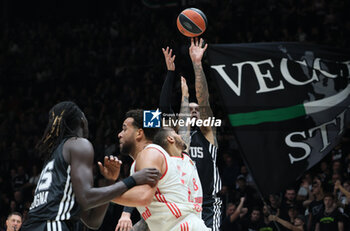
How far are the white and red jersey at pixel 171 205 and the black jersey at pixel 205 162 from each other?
166 centimetres

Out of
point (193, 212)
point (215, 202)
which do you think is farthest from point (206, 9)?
point (193, 212)

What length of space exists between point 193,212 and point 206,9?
1050 centimetres

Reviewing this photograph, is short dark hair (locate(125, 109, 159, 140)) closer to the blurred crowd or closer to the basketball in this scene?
the basketball

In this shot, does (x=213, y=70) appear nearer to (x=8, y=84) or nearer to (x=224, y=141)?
(x=224, y=141)

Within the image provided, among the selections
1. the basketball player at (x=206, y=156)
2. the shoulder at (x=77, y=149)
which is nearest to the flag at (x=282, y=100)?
the basketball player at (x=206, y=156)

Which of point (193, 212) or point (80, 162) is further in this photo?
point (193, 212)

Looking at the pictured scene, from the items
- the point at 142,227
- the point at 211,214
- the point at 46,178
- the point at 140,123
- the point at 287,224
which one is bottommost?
the point at 287,224

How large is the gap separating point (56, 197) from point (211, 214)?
2.62 m

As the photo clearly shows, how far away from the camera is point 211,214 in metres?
6.00

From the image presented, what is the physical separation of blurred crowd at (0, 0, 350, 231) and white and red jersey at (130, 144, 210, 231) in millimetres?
4801

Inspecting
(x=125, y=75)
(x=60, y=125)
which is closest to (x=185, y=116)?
(x=60, y=125)

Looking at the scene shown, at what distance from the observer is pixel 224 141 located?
38.6ft

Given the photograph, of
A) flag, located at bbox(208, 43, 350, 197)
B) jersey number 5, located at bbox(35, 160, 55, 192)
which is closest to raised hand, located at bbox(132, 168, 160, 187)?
jersey number 5, located at bbox(35, 160, 55, 192)

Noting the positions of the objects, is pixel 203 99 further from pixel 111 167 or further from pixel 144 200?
pixel 144 200
